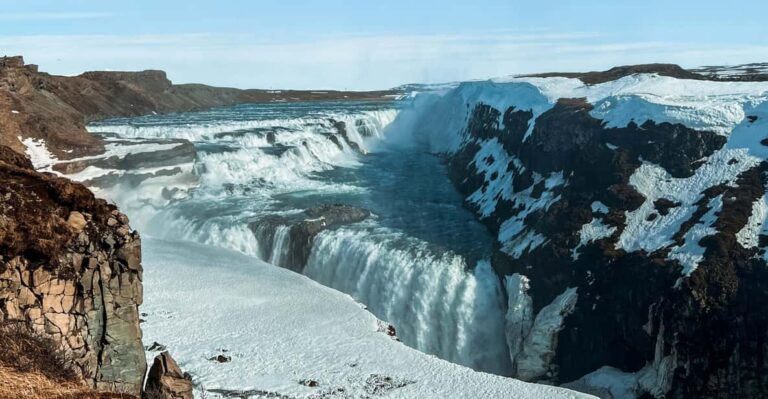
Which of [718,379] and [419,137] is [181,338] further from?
[419,137]

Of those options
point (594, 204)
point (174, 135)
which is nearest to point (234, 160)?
point (174, 135)

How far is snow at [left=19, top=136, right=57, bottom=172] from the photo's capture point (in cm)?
4919

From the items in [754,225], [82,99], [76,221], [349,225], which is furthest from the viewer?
[82,99]

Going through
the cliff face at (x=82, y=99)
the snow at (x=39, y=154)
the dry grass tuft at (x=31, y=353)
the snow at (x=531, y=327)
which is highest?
the cliff face at (x=82, y=99)

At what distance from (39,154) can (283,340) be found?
117 feet

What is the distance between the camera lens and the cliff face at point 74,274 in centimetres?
1380

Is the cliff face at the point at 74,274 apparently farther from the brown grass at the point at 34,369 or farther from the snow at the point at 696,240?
the snow at the point at 696,240

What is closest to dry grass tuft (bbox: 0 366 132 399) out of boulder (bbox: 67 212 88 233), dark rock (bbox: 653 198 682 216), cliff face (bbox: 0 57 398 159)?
boulder (bbox: 67 212 88 233)

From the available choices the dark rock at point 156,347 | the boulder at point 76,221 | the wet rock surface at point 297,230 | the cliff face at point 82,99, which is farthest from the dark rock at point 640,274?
the cliff face at point 82,99

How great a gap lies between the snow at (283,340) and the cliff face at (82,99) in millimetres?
28267

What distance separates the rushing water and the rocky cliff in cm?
187

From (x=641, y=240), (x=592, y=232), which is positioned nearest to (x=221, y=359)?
(x=641, y=240)

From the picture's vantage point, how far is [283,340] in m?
23.4

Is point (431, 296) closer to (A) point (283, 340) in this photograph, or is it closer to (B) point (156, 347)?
(A) point (283, 340)
